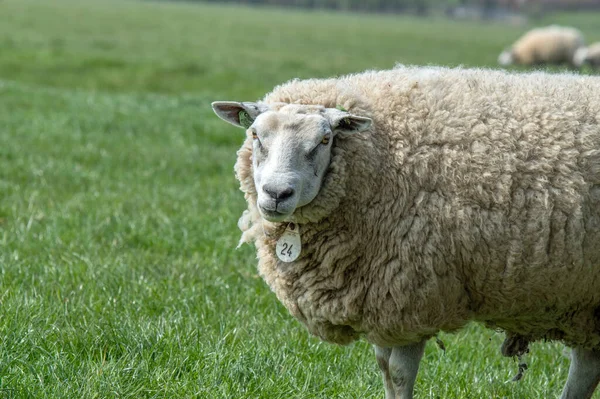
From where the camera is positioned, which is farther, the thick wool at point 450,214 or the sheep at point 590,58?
the sheep at point 590,58

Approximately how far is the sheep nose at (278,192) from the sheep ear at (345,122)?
1.30 feet

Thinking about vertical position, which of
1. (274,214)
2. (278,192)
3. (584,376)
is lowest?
(584,376)

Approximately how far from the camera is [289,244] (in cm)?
345

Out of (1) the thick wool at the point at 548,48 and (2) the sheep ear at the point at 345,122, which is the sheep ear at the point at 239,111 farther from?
(1) the thick wool at the point at 548,48

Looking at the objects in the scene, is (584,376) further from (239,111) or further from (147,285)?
(147,285)

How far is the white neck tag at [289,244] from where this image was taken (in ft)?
11.2

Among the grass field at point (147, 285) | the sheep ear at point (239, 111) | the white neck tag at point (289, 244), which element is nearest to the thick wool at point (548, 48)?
the grass field at point (147, 285)

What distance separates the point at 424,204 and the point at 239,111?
92 cm

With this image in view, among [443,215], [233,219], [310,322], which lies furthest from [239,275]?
[443,215]

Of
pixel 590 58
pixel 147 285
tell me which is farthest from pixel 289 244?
pixel 590 58

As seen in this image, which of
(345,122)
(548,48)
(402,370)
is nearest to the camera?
(345,122)

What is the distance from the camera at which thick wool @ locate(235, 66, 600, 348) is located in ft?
10.6

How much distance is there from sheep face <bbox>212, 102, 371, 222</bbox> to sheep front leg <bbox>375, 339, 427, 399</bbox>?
2.56 ft

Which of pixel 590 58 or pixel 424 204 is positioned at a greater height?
pixel 424 204
